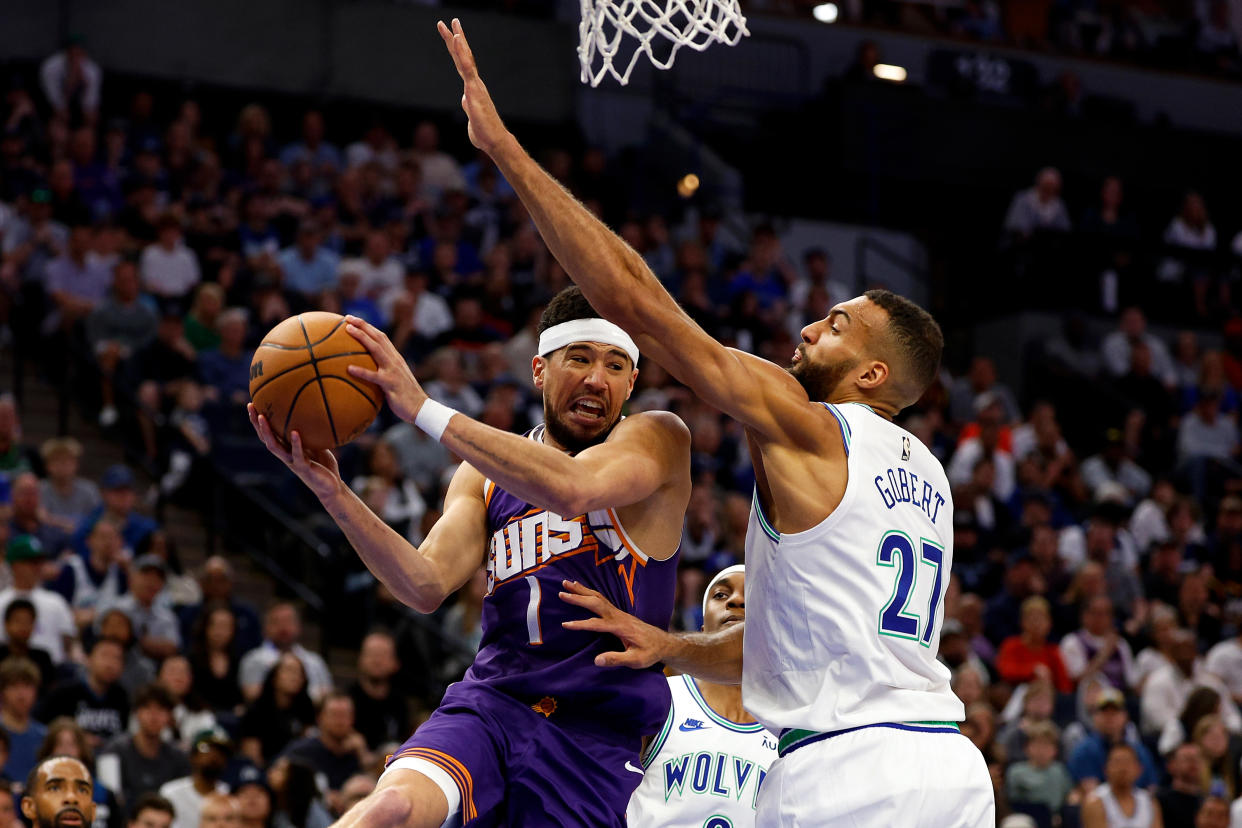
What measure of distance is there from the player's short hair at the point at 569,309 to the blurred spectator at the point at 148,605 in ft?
19.8

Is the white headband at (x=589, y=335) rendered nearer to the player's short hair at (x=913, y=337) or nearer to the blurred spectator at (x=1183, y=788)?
the player's short hair at (x=913, y=337)

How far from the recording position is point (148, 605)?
34.5 ft

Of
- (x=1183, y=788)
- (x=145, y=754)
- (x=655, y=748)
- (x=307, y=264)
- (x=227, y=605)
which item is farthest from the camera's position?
(x=307, y=264)

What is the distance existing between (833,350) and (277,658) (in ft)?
21.3

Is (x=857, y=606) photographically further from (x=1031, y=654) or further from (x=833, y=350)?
(x=1031, y=654)

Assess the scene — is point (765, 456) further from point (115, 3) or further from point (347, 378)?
point (115, 3)

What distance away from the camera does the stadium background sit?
11047 millimetres

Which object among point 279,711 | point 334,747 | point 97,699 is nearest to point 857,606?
point 334,747

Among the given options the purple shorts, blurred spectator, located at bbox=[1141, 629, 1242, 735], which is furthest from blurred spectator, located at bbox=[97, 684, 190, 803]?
blurred spectator, located at bbox=[1141, 629, 1242, 735]

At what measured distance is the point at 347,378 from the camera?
456 cm

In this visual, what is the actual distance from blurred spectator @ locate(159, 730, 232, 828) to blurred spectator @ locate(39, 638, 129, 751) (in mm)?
685


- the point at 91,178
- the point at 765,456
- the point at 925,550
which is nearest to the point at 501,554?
the point at 765,456

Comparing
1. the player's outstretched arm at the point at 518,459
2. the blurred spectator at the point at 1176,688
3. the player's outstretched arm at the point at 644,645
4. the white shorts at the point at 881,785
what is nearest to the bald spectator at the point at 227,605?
the player's outstretched arm at the point at 644,645

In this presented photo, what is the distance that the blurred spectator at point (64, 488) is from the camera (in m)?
11.4
